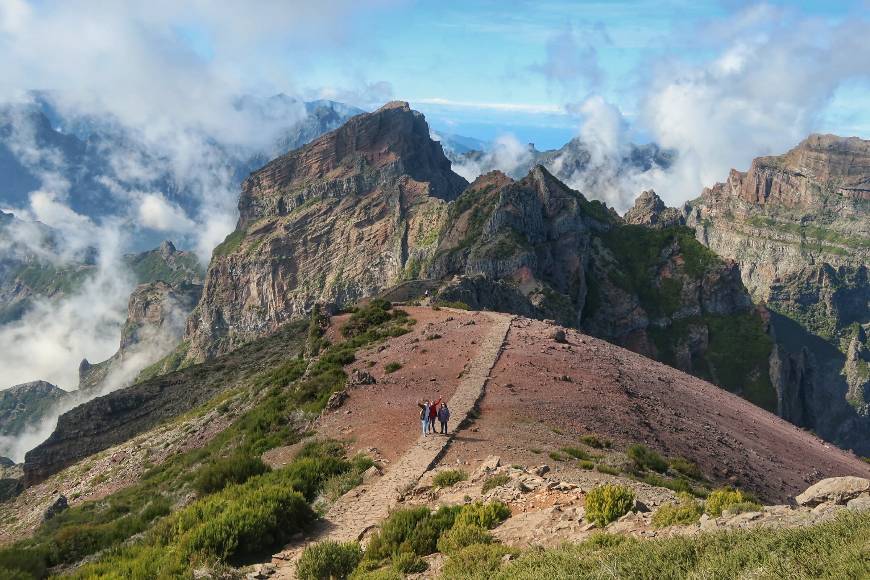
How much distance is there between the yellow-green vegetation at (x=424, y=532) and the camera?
12625 millimetres

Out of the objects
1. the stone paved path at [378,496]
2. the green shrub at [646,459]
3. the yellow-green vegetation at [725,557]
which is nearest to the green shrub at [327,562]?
the stone paved path at [378,496]

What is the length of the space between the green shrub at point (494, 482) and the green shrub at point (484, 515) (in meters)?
1.48

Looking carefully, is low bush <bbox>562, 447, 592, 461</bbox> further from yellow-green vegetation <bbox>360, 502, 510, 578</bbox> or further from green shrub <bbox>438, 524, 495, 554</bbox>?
green shrub <bbox>438, 524, 495, 554</bbox>

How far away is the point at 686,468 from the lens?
22.1m

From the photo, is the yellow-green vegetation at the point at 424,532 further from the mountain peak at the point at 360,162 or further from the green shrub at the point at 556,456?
the mountain peak at the point at 360,162

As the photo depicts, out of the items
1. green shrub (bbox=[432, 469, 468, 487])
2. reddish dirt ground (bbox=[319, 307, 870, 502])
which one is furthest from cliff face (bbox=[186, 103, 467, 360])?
green shrub (bbox=[432, 469, 468, 487])

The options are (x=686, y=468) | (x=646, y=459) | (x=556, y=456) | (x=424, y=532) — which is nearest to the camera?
(x=424, y=532)

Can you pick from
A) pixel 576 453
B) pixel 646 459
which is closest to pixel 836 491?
pixel 576 453

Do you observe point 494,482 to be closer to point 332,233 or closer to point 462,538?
point 462,538

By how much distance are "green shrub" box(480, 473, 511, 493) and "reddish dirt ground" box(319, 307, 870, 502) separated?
2.59 m

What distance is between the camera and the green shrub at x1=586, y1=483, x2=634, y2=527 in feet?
41.8

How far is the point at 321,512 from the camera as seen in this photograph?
16984 mm

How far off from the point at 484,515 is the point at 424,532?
1371 mm

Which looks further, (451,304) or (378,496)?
(451,304)
